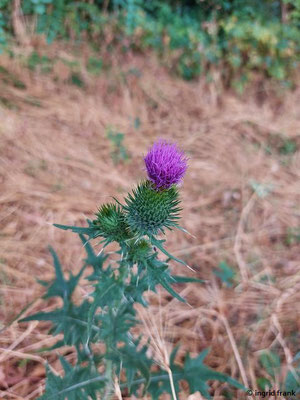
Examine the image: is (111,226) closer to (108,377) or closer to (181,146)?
(108,377)

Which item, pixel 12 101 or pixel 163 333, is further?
pixel 12 101

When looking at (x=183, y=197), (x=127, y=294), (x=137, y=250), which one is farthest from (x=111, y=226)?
(x=183, y=197)

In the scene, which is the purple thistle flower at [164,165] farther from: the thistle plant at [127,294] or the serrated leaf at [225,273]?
the serrated leaf at [225,273]

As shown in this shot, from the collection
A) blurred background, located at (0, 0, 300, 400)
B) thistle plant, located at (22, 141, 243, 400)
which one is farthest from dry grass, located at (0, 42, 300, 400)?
thistle plant, located at (22, 141, 243, 400)

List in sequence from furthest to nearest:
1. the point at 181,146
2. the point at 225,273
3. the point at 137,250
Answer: the point at 181,146
the point at 225,273
the point at 137,250

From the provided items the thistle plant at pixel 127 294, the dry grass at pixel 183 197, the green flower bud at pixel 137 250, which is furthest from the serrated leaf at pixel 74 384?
the green flower bud at pixel 137 250

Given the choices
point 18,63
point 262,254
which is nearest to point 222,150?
point 262,254

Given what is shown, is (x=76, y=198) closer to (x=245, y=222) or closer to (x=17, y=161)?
(x=17, y=161)
